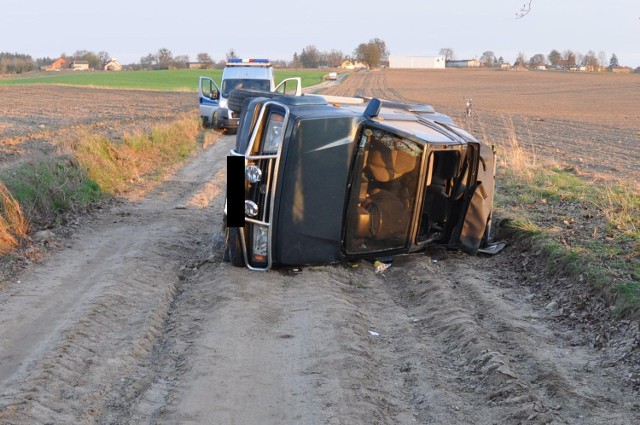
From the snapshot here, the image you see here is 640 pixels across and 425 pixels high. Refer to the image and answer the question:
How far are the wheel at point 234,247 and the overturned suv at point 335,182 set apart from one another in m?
0.01

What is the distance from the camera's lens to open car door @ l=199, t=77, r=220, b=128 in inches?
1115

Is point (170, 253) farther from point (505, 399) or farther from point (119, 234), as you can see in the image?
point (505, 399)

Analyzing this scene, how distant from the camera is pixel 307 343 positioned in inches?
246

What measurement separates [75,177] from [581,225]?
8.04m

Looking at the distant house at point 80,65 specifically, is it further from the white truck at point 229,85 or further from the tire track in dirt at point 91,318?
the tire track in dirt at point 91,318

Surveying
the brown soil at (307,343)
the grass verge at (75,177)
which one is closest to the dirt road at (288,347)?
the brown soil at (307,343)

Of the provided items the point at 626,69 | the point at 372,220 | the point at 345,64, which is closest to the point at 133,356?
the point at 372,220

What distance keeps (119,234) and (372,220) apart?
3764mm

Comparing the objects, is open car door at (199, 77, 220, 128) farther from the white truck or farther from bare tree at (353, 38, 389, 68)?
bare tree at (353, 38, 389, 68)

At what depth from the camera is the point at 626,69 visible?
13650 centimetres

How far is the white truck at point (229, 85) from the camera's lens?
27.9 metres

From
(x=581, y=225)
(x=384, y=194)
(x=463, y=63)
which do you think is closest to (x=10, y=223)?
(x=384, y=194)

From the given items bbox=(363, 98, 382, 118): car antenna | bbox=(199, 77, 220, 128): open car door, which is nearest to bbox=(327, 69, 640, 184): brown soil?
bbox=(363, 98, 382, 118): car antenna

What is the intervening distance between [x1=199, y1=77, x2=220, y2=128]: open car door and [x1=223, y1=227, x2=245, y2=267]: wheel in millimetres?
20328
